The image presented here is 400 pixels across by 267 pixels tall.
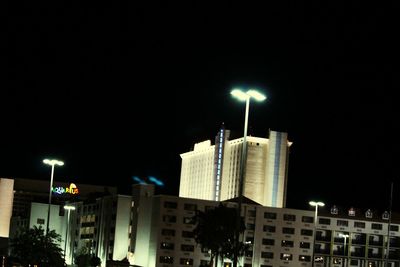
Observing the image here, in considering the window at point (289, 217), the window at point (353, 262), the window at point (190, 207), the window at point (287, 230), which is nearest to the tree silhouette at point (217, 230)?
the window at point (190, 207)

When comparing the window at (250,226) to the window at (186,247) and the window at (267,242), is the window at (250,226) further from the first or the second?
the window at (186,247)

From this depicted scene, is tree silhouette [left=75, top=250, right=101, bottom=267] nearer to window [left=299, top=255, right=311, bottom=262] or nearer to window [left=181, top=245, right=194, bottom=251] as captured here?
window [left=181, top=245, right=194, bottom=251]

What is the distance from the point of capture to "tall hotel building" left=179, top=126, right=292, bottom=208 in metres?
160

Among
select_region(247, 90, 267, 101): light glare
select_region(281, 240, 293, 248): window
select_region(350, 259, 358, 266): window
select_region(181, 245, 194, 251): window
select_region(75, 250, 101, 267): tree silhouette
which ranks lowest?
select_region(75, 250, 101, 267): tree silhouette

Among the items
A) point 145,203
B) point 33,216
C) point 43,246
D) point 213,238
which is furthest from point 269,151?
point 43,246

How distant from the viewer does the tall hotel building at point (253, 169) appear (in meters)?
160

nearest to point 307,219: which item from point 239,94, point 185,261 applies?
point 185,261

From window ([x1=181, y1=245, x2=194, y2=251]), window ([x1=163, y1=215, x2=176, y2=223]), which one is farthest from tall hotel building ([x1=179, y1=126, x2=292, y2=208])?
window ([x1=163, y1=215, x2=176, y2=223])

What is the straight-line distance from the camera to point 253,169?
Answer: 161375mm

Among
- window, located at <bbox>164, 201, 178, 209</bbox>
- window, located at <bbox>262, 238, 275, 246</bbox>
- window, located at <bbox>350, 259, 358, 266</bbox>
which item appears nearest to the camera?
window, located at <bbox>164, 201, 178, 209</bbox>

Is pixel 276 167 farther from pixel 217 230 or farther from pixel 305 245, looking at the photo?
pixel 217 230

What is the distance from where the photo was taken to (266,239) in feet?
423

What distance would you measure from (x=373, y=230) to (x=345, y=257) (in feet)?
24.7

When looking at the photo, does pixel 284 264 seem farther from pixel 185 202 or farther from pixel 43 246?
pixel 43 246
